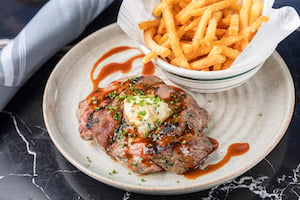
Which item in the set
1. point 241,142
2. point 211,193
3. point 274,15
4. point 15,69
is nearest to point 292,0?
point 274,15

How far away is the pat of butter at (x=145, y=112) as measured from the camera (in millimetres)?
3568

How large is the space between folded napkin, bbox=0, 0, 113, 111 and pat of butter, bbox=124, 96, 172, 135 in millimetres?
1458

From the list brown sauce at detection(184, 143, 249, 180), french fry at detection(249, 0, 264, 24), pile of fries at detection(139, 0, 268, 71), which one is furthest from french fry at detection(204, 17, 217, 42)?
brown sauce at detection(184, 143, 249, 180)

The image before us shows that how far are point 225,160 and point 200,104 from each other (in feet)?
2.52

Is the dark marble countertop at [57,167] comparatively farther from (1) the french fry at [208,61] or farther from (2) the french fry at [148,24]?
(2) the french fry at [148,24]

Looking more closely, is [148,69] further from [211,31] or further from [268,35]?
[268,35]

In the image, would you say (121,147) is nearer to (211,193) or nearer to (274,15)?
(211,193)

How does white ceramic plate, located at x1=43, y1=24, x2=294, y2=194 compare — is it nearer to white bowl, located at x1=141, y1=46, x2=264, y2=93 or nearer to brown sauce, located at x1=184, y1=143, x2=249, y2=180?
brown sauce, located at x1=184, y1=143, x2=249, y2=180

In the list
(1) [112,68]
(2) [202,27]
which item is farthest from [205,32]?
(1) [112,68]

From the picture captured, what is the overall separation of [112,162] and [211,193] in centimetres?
91

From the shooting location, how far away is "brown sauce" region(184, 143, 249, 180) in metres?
3.57

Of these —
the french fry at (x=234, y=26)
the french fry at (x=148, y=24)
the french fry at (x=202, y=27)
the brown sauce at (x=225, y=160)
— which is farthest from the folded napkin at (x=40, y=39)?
the brown sauce at (x=225, y=160)

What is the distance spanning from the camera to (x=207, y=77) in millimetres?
3814

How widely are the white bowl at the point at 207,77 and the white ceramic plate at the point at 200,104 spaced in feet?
0.88
